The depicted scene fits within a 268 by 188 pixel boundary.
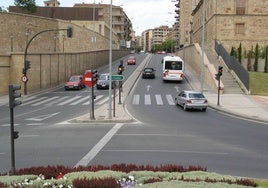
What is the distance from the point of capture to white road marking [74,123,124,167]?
1464 cm

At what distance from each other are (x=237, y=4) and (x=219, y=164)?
164 ft

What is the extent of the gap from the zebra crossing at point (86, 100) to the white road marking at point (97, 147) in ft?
44.2

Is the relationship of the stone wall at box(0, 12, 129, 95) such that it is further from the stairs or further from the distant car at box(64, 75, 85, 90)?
the stairs

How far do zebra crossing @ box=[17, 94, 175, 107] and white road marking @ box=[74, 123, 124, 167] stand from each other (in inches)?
530

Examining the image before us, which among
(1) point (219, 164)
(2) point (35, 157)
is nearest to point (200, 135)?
(1) point (219, 164)

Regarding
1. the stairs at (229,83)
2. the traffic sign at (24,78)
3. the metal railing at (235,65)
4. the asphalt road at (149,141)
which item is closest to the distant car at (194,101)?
the asphalt road at (149,141)

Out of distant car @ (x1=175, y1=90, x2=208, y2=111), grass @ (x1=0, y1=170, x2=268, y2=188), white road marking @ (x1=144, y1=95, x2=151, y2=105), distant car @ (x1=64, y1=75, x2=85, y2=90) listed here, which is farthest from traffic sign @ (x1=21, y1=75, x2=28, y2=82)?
grass @ (x1=0, y1=170, x2=268, y2=188)

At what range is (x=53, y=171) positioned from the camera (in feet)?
33.8

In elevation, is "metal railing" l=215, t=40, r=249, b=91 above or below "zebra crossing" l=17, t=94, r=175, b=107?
above

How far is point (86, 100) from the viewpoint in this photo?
3925 cm

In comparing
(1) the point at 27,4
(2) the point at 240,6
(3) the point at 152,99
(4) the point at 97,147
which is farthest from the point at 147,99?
(1) the point at 27,4

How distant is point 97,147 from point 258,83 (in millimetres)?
31977

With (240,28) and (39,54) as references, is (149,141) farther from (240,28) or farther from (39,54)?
(240,28)

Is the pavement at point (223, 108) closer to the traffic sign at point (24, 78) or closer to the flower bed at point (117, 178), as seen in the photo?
the traffic sign at point (24, 78)
